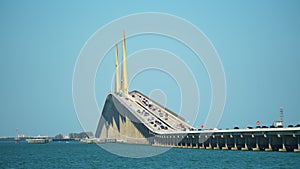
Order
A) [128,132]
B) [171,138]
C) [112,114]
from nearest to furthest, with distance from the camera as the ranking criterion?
[171,138], [128,132], [112,114]

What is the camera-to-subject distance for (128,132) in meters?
158

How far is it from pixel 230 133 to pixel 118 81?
10869 centimetres

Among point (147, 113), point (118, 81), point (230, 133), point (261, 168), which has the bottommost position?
point (261, 168)

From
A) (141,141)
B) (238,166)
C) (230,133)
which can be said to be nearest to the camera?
(238,166)

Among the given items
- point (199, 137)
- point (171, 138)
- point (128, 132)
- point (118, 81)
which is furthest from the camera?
point (118, 81)

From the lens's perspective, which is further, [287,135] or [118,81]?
[118,81]

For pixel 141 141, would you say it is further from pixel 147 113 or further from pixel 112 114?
pixel 112 114

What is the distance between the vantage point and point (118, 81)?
197 metres

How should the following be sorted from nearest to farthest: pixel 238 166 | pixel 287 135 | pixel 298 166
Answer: pixel 298 166
pixel 238 166
pixel 287 135

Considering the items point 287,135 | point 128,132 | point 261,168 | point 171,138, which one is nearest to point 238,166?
point 261,168

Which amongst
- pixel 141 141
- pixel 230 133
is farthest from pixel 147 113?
pixel 230 133

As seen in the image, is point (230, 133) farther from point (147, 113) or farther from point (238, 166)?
point (147, 113)

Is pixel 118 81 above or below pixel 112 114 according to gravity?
above

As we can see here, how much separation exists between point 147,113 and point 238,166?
303 ft
